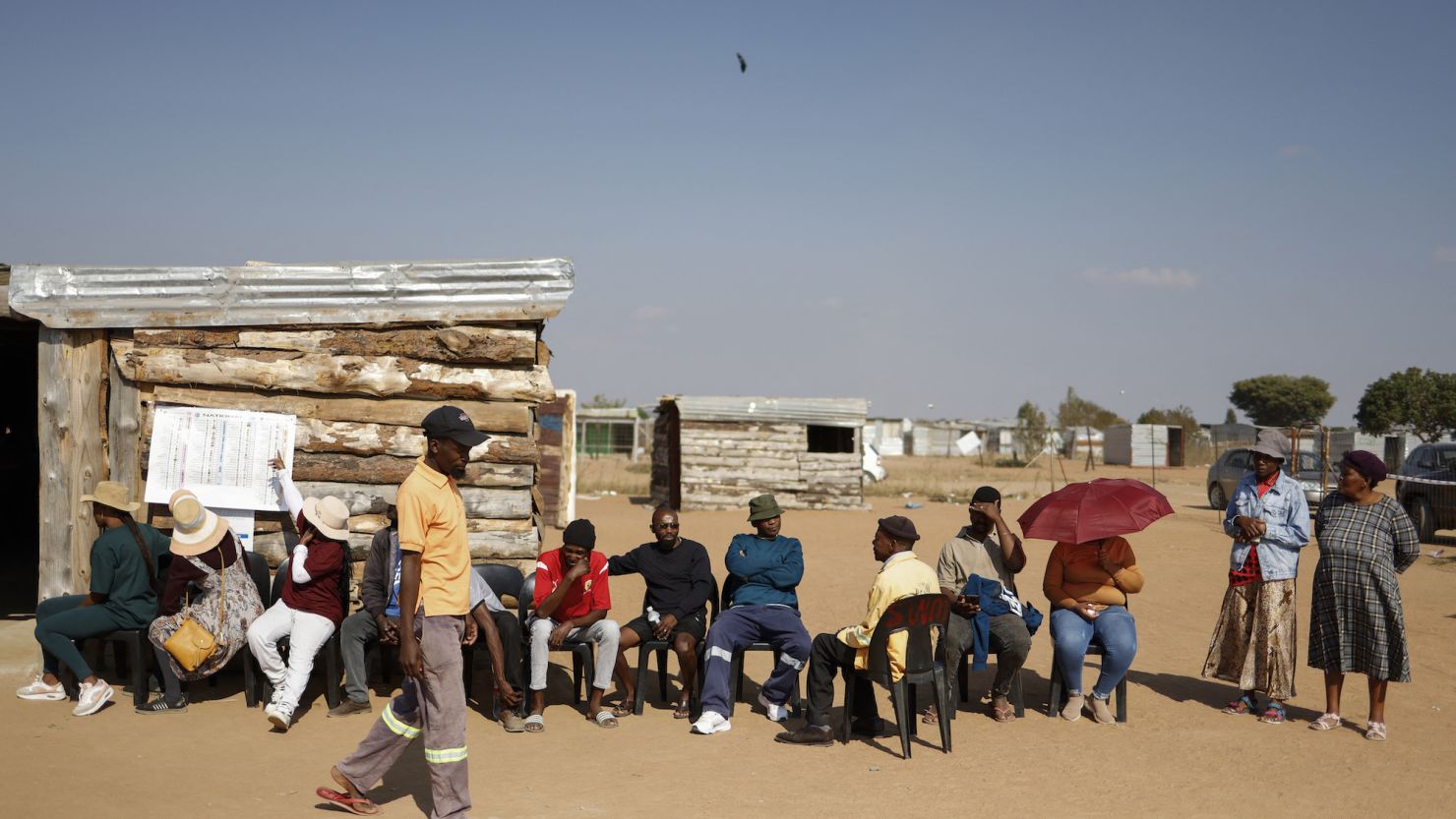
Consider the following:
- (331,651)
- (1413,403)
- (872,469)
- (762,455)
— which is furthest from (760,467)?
(1413,403)

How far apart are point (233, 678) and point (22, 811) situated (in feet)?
8.66

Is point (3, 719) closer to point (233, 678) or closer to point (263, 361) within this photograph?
point (233, 678)

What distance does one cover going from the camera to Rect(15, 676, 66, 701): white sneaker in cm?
680

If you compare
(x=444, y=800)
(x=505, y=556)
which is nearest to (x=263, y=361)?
(x=505, y=556)

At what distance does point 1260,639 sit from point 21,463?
56.4 feet

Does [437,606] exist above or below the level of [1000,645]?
above

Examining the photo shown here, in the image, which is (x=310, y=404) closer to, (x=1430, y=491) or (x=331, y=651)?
(x=331, y=651)

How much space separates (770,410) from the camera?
74.9 feet

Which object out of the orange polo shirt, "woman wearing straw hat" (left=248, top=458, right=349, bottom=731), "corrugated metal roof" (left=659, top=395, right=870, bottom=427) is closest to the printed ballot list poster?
"woman wearing straw hat" (left=248, top=458, right=349, bottom=731)

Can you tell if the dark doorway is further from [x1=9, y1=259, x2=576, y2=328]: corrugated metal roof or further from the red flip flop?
the red flip flop

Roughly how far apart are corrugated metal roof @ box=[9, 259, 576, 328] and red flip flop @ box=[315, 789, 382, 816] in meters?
3.66

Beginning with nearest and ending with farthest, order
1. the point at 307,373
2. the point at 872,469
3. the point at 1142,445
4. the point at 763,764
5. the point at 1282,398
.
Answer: the point at 763,764
the point at 307,373
the point at 872,469
the point at 1142,445
the point at 1282,398

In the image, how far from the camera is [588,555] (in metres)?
6.84

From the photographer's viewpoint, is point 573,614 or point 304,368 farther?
point 304,368
